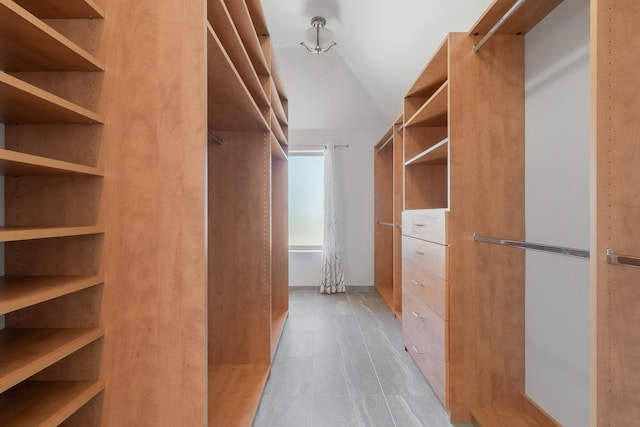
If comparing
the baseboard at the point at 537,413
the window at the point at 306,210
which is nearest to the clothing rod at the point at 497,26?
the baseboard at the point at 537,413

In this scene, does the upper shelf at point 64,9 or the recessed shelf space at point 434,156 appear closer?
the upper shelf at point 64,9

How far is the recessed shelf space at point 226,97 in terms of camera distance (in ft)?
3.91

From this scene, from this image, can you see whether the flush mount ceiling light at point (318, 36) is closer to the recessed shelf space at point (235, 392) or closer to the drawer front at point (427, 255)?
the drawer front at point (427, 255)

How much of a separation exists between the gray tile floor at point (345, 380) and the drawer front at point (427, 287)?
1.69ft

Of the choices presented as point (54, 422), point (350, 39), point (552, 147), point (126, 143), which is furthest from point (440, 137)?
point (54, 422)

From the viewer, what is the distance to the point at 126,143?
1007mm

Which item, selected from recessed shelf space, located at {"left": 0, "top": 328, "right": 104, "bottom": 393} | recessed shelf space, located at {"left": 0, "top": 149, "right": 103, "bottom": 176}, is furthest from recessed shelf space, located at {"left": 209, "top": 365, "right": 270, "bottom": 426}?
recessed shelf space, located at {"left": 0, "top": 149, "right": 103, "bottom": 176}

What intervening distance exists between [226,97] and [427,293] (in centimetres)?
154

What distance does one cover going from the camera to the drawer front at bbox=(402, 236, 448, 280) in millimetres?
1699

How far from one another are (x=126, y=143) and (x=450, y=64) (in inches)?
59.5

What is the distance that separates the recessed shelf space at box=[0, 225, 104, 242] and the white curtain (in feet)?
11.1

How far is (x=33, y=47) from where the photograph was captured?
85 cm

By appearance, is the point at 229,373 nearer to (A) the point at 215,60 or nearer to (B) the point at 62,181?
(B) the point at 62,181
